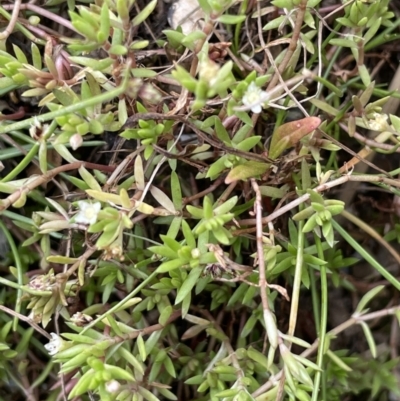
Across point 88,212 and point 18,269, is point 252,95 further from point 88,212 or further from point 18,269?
point 18,269

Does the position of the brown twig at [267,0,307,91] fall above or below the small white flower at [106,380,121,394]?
above

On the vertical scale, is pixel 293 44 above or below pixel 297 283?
above

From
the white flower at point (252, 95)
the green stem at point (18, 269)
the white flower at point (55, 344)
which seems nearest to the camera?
the white flower at point (252, 95)

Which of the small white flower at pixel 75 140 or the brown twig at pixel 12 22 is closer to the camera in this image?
the small white flower at pixel 75 140

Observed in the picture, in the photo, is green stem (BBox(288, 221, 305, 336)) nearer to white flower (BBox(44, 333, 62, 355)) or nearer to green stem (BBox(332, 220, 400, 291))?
green stem (BBox(332, 220, 400, 291))

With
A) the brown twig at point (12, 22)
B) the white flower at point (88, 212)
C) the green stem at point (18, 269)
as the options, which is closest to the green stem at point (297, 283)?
the white flower at point (88, 212)

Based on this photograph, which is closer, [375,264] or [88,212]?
[88,212]

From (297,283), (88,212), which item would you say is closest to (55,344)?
(88,212)

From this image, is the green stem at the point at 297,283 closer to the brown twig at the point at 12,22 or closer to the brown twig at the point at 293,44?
the brown twig at the point at 293,44

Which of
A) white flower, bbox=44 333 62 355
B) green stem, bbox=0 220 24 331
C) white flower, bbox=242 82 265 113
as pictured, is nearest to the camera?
white flower, bbox=242 82 265 113

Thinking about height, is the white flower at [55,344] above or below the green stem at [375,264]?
above

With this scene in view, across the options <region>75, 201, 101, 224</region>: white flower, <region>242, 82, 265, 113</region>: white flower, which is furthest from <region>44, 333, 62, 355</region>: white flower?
<region>242, 82, 265, 113</region>: white flower
